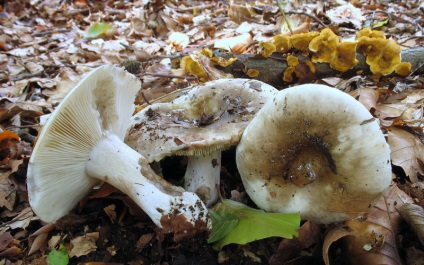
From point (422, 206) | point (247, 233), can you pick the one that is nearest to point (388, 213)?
point (422, 206)

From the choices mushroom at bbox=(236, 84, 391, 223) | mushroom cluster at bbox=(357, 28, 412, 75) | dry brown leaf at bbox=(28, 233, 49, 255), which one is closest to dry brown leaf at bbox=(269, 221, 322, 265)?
mushroom at bbox=(236, 84, 391, 223)

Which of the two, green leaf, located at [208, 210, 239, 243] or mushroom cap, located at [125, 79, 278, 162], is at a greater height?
mushroom cap, located at [125, 79, 278, 162]

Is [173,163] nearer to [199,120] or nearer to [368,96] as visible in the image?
[199,120]

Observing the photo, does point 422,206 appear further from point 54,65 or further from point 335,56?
point 54,65

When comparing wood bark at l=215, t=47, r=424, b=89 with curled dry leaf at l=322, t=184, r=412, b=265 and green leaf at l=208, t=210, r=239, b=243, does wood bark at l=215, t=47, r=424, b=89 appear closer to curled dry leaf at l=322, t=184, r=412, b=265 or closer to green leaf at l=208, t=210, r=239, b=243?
curled dry leaf at l=322, t=184, r=412, b=265

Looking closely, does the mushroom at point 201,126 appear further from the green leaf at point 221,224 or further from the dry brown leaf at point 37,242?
the dry brown leaf at point 37,242
